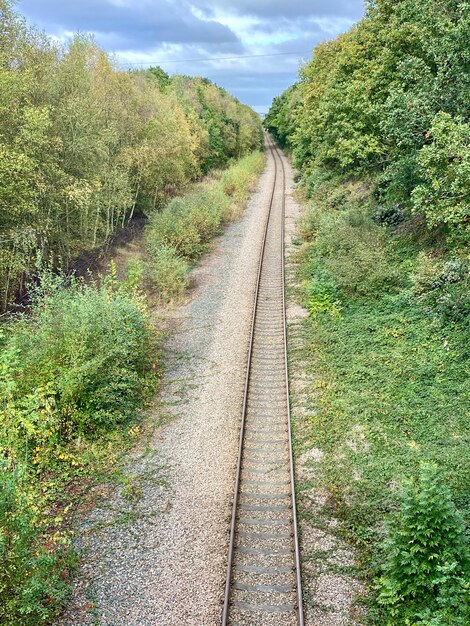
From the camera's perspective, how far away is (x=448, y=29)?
12.6 metres

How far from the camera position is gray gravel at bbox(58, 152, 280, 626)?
749cm

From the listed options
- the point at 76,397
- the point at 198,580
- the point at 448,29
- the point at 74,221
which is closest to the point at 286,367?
the point at 76,397

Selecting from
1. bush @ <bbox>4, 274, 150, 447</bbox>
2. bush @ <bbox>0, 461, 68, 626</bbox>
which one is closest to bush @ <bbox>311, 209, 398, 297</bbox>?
bush @ <bbox>4, 274, 150, 447</bbox>

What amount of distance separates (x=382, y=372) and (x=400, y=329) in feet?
6.95

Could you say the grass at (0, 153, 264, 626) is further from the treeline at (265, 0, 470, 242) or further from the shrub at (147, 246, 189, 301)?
the treeline at (265, 0, 470, 242)

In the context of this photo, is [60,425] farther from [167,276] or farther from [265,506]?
[167,276]

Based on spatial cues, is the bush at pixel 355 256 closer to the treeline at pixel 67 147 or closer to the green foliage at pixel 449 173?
the green foliage at pixel 449 173

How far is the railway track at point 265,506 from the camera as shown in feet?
24.5

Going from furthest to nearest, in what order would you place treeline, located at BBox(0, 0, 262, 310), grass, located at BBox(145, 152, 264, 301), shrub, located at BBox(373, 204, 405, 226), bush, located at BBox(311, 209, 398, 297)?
shrub, located at BBox(373, 204, 405, 226) → grass, located at BBox(145, 152, 264, 301) → bush, located at BBox(311, 209, 398, 297) → treeline, located at BBox(0, 0, 262, 310)

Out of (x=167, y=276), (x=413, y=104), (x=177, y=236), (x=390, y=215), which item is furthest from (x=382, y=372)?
(x=177, y=236)

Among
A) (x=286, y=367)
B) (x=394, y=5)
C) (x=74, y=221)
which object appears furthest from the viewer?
(x=74, y=221)

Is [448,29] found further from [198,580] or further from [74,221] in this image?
[74,221]

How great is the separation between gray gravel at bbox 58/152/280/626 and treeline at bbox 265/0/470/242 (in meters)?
7.46

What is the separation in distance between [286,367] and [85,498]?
672cm
